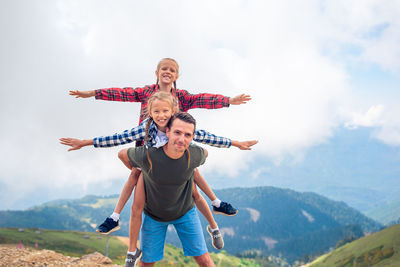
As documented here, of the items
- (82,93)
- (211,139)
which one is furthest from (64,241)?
(211,139)

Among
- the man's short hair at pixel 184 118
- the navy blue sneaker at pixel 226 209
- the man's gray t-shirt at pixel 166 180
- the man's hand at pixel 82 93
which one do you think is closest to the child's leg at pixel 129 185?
the man's gray t-shirt at pixel 166 180

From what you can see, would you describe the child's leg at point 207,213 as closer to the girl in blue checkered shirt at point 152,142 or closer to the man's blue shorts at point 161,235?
the girl in blue checkered shirt at point 152,142

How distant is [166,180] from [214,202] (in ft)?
5.92

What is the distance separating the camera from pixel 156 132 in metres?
5.36

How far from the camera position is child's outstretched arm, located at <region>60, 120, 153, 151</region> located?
547cm

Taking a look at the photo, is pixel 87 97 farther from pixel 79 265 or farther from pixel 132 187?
pixel 79 265

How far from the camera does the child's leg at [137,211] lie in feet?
17.4

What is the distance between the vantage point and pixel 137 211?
5.39 meters

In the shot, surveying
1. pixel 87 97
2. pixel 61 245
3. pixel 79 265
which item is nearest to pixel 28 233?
pixel 61 245

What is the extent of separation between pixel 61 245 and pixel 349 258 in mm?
42330

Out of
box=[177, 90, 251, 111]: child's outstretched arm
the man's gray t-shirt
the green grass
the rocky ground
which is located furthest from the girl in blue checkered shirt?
the green grass

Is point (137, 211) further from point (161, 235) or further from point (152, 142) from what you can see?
point (152, 142)

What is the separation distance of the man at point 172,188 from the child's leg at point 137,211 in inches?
4.0

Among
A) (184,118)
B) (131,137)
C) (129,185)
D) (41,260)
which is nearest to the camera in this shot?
(184,118)
